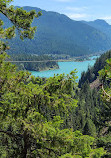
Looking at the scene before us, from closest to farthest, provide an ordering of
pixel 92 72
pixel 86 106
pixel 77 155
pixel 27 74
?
pixel 77 155, pixel 27 74, pixel 86 106, pixel 92 72

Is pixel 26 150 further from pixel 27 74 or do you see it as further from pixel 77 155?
pixel 27 74

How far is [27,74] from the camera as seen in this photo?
7.93 m

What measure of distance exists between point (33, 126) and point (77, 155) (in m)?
1.94

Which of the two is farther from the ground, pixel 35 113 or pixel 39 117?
pixel 35 113

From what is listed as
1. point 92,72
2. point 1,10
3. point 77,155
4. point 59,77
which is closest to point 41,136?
point 77,155

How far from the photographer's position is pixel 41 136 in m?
6.64

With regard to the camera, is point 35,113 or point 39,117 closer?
point 35,113

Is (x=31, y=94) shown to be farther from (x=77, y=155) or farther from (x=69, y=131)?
(x=77, y=155)

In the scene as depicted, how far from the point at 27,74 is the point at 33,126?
243cm

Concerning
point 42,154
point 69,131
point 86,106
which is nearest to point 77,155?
point 69,131

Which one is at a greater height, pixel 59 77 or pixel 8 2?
pixel 8 2

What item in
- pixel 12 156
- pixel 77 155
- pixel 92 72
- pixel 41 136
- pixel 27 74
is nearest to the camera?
pixel 77 155

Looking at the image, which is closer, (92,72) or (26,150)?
(26,150)

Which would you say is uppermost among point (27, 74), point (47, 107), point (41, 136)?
point (27, 74)
